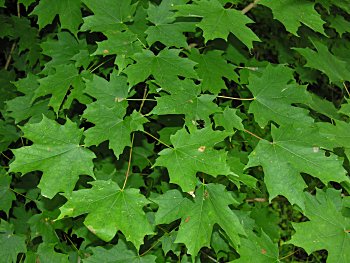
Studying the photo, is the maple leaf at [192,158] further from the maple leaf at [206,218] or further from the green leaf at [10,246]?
the green leaf at [10,246]

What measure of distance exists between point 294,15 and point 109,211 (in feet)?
4.28

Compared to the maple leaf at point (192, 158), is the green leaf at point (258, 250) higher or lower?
lower

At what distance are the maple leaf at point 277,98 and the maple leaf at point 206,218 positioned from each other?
0.47m

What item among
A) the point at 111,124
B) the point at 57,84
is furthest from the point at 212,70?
the point at 57,84

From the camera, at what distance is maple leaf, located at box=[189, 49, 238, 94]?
2.46 m

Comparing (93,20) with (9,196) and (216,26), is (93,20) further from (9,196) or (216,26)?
(9,196)

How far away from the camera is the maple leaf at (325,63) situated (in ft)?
8.50

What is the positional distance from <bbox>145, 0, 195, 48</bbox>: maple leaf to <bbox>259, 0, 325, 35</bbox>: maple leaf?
412 millimetres

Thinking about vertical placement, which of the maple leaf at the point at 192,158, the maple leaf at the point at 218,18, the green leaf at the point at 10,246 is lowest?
the green leaf at the point at 10,246

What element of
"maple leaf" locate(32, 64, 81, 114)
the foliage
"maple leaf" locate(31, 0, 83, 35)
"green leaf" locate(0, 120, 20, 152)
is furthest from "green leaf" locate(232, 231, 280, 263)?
"green leaf" locate(0, 120, 20, 152)

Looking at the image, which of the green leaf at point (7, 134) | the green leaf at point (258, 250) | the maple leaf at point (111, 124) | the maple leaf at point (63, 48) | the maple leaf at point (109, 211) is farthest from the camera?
the green leaf at point (7, 134)

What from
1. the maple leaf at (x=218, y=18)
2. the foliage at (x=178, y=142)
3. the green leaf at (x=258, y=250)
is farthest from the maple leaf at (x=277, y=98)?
the green leaf at (x=258, y=250)

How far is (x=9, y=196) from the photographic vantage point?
280 centimetres

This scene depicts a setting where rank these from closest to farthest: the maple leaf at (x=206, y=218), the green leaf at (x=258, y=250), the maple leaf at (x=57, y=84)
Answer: the maple leaf at (x=206, y=218) → the green leaf at (x=258, y=250) → the maple leaf at (x=57, y=84)
